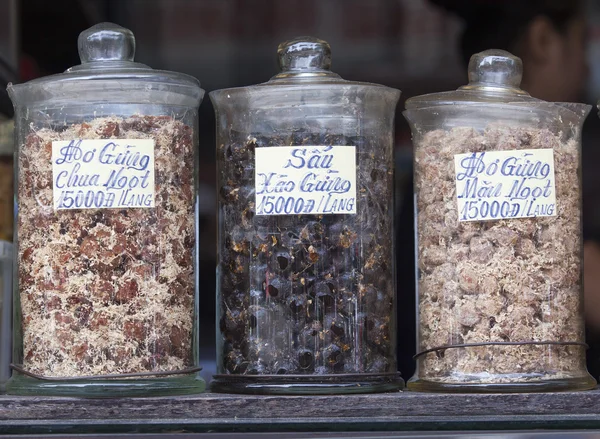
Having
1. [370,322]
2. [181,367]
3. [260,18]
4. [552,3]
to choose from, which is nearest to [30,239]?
[181,367]

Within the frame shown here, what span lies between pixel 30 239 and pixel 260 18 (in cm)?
51

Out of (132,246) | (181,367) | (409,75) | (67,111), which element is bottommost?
(181,367)

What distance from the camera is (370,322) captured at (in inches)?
45.5

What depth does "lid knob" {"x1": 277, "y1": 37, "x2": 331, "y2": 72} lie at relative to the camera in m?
A: 1.22

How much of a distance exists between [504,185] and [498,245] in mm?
63

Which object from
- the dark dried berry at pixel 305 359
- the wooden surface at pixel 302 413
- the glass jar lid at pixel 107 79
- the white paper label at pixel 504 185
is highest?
the glass jar lid at pixel 107 79

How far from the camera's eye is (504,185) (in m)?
1.15

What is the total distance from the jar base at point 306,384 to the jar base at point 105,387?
54 mm

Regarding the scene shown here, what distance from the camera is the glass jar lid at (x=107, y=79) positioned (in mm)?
1163

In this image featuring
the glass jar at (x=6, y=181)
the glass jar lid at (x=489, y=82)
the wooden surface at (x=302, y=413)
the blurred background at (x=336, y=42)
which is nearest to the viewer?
the wooden surface at (x=302, y=413)

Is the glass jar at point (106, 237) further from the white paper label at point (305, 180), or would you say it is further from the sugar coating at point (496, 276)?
the sugar coating at point (496, 276)

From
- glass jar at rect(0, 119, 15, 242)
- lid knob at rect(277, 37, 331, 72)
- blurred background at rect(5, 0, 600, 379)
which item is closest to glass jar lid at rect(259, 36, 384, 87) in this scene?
lid knob at rect(277, 37, 331, 72)

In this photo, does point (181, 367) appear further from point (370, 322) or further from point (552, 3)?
point (552, 3)

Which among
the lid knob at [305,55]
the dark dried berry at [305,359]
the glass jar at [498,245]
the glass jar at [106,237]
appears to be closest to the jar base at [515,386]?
the glass jar at [498,245]
